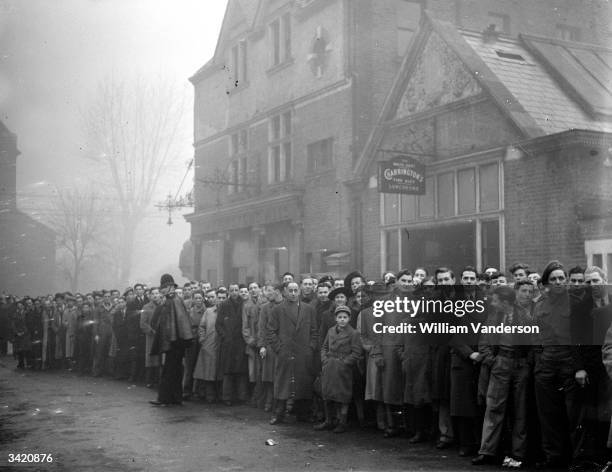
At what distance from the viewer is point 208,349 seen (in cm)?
1319

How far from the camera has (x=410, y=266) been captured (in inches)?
667

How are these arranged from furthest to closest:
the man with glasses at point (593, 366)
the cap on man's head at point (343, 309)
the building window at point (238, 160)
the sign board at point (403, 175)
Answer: the building window at point (238, 160)
the sign board at point (403, 175)
the cap on man's head at point (343, 309)
the man with glasses at point (593, 366)

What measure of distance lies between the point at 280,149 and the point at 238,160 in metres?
3.12

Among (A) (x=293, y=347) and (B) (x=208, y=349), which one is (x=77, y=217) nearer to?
(B) (x=208, y=349)

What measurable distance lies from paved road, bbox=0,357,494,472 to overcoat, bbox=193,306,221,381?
0.59 m

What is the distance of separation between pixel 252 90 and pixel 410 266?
419 inches

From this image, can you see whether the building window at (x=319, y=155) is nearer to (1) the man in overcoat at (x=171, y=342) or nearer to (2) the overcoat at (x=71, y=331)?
(2) the overcoat at (x=71, y=331)

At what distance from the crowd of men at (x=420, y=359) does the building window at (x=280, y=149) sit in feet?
27.3

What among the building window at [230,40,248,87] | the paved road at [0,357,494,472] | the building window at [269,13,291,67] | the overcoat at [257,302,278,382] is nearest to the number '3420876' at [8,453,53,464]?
the paved road at [0,357,494,472]

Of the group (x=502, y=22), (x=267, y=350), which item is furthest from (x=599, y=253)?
(x=502, y=22)

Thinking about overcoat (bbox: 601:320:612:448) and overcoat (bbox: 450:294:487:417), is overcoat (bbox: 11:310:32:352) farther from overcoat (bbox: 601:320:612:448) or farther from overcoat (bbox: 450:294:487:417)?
overcoat (bbox: 601:320:612:448)

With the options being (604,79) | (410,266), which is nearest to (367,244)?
(410,266)

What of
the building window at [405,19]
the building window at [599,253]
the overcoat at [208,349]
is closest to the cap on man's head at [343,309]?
the overcoat at [208,349]

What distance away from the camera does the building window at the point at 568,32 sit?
72.5 ft
